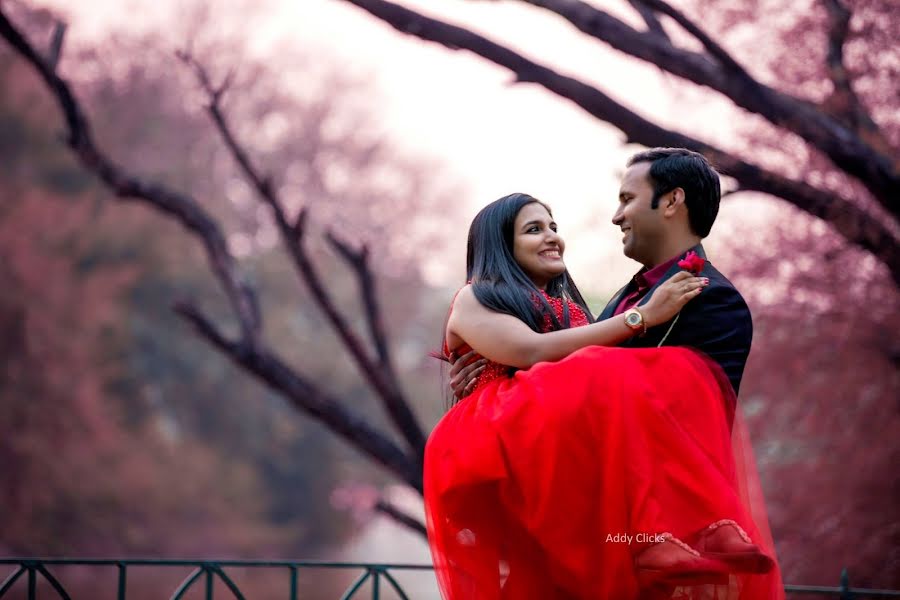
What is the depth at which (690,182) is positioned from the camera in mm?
2801

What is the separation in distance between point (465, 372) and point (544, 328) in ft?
0.70

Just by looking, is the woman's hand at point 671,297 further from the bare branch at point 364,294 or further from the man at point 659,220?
the bare branch at point 364,294

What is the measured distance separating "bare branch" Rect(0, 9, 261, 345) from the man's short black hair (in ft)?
13.1

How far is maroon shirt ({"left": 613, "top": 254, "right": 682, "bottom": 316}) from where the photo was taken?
9.05 feet

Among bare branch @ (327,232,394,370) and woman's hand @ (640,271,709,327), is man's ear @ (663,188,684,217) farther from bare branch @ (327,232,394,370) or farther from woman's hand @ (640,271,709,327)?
bare branch @ (327,232,394,370)

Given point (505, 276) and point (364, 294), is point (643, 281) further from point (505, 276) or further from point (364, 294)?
point (364, 294)

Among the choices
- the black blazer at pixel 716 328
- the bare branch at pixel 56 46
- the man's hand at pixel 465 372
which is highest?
the bare branch at pixel 56 46

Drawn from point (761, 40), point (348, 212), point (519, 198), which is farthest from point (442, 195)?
point (519, 198)

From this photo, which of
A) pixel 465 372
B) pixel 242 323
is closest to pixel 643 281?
pixel 465 372

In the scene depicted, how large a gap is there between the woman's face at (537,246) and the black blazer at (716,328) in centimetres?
36

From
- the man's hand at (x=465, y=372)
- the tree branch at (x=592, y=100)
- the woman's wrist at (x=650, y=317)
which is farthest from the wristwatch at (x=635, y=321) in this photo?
the tree branch at (x=592, y=100)

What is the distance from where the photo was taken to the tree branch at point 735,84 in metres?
5.00

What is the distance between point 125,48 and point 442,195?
6.17 metres

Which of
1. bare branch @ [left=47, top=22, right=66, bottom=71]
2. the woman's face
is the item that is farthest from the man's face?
bare branch @ [left=47, top=22, right=66, bottom=71]
